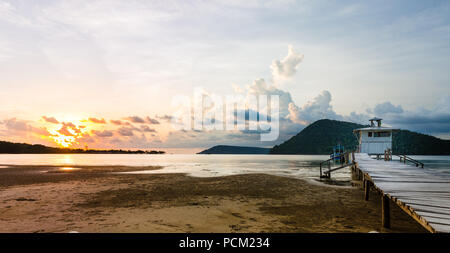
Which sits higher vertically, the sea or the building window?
A: the building window

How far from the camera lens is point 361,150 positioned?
1518 inches

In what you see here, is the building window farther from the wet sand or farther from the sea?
the wet sand

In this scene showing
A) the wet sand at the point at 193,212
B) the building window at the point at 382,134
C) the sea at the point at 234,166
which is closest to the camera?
the wet sand at the point at 193,212

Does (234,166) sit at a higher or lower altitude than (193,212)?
lower

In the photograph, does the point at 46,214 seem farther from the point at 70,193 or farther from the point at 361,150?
the point at 361,150

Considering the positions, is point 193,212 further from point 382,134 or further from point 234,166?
point 234,166

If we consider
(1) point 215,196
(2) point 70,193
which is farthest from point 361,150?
(2) point 70,193

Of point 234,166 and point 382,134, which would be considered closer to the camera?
point 382,134

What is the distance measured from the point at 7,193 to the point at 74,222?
12412 mm

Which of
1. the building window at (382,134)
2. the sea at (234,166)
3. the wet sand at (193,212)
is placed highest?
the building window at (382,134)

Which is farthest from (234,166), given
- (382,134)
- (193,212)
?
(193,212)

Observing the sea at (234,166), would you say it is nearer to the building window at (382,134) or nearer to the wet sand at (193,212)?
the wet sand at (193,212)

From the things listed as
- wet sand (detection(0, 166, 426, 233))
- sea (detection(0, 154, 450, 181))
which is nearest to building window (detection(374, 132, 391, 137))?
sea (detection(0, 154, 450, 181))

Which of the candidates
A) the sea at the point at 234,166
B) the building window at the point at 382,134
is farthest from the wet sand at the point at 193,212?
the building window at the point at 382,134
